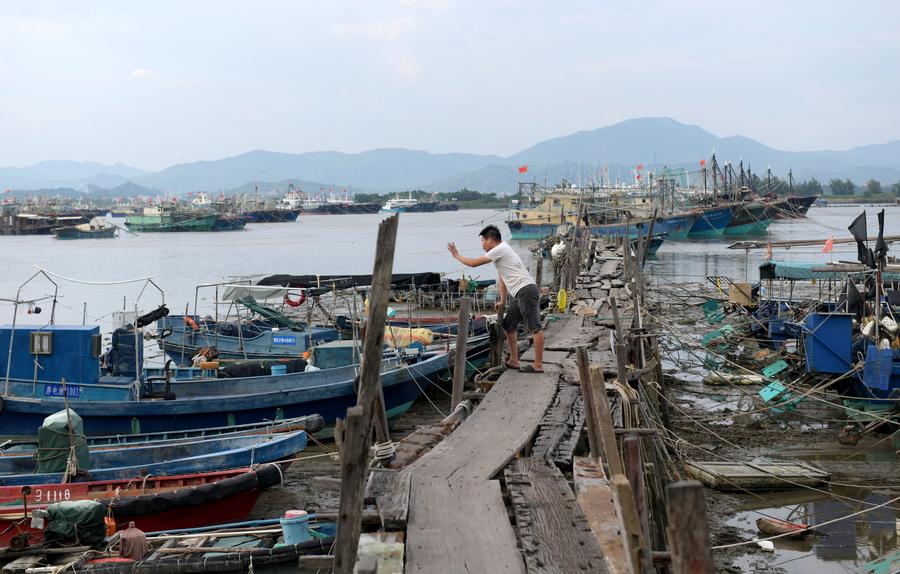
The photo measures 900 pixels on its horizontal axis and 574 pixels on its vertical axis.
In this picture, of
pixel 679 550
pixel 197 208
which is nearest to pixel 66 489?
pixel 679 550

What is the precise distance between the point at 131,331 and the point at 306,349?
486cm

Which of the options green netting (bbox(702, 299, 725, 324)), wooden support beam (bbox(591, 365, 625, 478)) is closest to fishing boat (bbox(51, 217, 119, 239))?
green netting (bbox(702, 299, 725, 324))

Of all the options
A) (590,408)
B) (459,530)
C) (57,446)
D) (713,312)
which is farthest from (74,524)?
(713,312)

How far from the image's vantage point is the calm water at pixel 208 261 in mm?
45812

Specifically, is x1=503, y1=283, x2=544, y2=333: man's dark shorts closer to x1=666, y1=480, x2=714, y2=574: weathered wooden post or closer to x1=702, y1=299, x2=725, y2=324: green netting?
x1=666, y1=480, x2=714, y2=574: weathered wooden post

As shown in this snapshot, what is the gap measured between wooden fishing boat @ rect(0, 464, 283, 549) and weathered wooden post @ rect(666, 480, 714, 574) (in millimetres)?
9175

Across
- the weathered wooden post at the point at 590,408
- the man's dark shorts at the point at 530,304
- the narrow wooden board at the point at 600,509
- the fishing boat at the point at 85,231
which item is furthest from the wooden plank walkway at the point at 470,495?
the fishing boat at the point at 85,231

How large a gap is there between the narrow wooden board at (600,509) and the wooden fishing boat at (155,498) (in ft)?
19.6

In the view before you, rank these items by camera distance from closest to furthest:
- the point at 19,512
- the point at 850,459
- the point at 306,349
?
the point at 19,512
the point at 850,459
the point at 306,349

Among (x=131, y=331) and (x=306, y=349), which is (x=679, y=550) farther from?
(x=306, y=349)

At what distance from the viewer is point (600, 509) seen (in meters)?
5.64

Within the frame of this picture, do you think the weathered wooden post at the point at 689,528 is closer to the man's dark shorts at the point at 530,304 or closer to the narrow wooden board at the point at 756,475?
the man's dark shorts at the point at 530,304

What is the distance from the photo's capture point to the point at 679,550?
3045 millimetres

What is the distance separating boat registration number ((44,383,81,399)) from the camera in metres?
15.1
